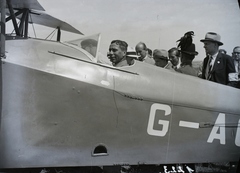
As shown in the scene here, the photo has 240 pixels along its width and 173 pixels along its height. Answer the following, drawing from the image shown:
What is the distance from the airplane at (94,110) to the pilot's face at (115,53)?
77mm

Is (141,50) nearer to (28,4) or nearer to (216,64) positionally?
(216,64)

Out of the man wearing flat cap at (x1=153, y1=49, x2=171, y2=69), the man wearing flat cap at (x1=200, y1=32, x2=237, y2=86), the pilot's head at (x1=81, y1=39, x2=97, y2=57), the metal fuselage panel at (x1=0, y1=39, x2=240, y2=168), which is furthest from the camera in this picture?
the man wearing flat cap at (x1=200, y1=32, x2=237, y2=86)

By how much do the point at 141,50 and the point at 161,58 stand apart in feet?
0.64

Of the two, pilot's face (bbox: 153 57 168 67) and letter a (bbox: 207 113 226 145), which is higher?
pilot's face (bbox: 153 57 168 67)

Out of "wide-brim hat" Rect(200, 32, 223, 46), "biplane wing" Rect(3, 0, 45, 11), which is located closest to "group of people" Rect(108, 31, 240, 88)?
"wide-brim hat" Rect(200, 32, 223, 46)

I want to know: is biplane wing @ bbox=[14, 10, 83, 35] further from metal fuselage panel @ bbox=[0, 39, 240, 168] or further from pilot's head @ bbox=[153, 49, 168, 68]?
pilot's head @ bbox=[153, 49, 168, 68]

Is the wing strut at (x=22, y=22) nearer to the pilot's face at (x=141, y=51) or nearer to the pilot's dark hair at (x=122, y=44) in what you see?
the pilot's dark hair at (x=122, y=44)

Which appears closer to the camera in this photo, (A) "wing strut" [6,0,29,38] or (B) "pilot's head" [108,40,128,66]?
(A) "wing strut" [6,0,29,38]

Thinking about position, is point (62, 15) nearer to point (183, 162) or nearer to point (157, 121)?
point (157, 121)

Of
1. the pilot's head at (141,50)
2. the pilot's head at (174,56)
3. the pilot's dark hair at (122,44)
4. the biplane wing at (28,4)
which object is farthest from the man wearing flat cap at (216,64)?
the biplane wing at (28,4)

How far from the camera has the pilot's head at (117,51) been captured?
249cm

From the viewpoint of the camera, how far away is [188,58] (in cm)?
263

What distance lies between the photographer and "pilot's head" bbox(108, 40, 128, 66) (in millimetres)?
2494

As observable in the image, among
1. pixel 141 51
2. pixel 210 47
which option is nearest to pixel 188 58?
pixel 210 47
